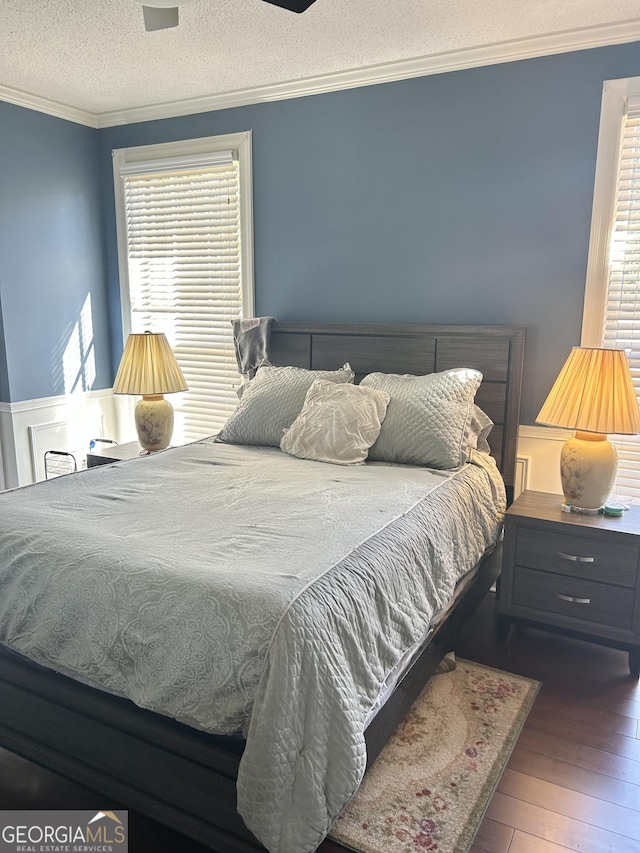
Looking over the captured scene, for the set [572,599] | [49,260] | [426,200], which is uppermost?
[426,200]

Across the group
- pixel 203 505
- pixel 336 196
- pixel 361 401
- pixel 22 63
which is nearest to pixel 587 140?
pixel 336 196

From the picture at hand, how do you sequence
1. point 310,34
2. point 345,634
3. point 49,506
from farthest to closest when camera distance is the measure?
point 310,34
point 49,506
point 345,634

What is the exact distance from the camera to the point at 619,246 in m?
A: 2.89

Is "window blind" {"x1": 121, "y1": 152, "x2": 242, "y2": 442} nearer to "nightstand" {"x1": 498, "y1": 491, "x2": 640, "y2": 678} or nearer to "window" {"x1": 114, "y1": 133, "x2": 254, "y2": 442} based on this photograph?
"window" {"x1": 114, "y1": 133, "x2": 254, "y2": 442}

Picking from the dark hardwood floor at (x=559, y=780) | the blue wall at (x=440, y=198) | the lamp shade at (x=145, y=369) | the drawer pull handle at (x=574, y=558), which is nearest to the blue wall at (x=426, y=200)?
the blue wall at (x=440, y=198)

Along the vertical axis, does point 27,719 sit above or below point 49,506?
below

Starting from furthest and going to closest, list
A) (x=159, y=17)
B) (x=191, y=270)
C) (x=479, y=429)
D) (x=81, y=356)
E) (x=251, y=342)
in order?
1. (x=81, y=356)
2. (x=191, y=270)
3. (x=251, y=342)
4. (x=479, y=429)
5. (x=159, y=17)

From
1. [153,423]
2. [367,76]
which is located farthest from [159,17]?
[153,423]

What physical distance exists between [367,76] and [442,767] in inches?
128

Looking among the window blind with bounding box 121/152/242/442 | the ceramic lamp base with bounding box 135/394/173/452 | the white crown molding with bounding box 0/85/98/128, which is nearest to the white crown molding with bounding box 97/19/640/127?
the white crown molding with bounding box 0/85/98/128

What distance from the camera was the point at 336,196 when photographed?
141 inches

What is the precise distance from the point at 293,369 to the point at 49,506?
5.22 ft

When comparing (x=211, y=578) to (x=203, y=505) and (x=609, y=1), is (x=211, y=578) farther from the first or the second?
(x=609, y=1)

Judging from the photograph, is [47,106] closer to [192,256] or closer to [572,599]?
[192,256]
